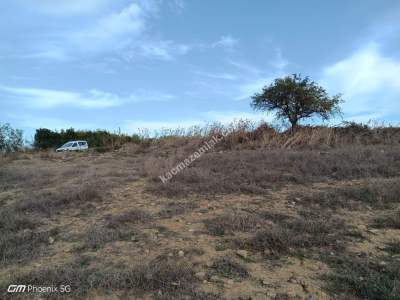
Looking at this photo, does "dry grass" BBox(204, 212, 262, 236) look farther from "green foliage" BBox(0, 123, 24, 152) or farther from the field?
"green foliage" BBox(0, 123, 24, 152)

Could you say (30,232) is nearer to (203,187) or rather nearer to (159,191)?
(159,191)

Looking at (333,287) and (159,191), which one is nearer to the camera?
(333,287)

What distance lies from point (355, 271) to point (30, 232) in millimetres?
3561

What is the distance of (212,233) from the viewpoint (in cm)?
393

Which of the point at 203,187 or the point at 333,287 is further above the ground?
the point at 203,187

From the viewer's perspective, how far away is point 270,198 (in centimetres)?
534

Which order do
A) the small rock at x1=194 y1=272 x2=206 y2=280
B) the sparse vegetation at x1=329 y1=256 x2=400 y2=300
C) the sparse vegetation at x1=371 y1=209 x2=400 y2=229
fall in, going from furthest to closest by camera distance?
the sparse vegetation at x1=371 y1=209 x2=400 y2=229 < the small rock at x1=194 y1=272 x2=206 y2=280 < the sparse vegetation at x1=329 y1=256 x2=400 y2=300

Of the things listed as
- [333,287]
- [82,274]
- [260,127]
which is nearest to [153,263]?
[82,274]

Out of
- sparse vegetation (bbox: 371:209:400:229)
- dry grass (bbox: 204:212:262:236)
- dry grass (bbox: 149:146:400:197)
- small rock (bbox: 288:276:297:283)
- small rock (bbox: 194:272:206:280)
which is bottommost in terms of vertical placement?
small rock (bbox: 194:272:206:280)

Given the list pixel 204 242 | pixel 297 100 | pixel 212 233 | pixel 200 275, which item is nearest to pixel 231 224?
pixel 212 233

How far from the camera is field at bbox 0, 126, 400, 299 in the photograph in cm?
283

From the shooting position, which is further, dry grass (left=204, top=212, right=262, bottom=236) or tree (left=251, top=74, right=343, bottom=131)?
tree (left=251, top=74, right=343, bottom=131)

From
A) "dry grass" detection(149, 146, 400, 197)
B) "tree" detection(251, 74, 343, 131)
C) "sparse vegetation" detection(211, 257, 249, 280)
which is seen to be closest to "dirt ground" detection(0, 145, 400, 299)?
"sparse vegetation" detection(211, 257, 249, 280)

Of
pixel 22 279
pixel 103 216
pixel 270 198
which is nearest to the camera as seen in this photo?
pixel 22 279
